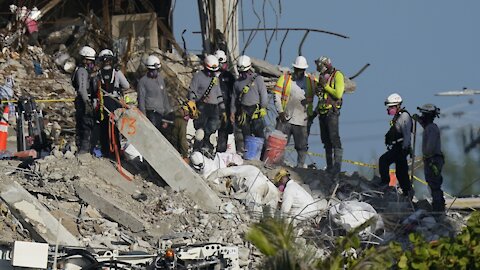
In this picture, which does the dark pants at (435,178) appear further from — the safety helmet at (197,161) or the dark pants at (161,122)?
the dark pants at (161,122)

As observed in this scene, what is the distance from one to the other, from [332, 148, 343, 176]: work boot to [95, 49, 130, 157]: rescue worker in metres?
3.27

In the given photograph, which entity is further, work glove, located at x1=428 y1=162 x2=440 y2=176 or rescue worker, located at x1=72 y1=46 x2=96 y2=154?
rescue worker, located at x1=72 y1=46 x2=96 y2=154

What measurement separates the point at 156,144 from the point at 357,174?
3750 millimetres

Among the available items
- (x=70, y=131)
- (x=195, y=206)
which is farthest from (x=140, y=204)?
(x=70, y=131)

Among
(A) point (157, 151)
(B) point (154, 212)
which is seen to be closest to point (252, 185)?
(A) point (157, 151)

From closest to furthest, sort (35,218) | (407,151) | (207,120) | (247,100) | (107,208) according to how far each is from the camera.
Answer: (35,218), (107,208), (407,151), (247,100), (207,120)

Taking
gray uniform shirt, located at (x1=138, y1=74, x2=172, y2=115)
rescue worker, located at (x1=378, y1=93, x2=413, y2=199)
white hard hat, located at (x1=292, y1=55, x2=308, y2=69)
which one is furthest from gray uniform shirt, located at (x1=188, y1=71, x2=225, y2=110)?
rescue worker, located at (x1=378, y1=93, x2=413, y2=199)

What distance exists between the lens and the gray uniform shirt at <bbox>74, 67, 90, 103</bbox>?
24.8m

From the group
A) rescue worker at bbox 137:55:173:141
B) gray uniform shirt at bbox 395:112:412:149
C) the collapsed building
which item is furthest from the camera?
rescue worker at bbox 137:55:173:141

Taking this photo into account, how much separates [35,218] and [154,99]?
13.0ft

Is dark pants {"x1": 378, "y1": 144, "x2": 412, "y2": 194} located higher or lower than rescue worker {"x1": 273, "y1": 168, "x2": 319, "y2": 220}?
higher

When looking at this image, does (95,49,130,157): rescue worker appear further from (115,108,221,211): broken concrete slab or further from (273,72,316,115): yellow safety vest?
(273,72,316,115): yellow safety vest

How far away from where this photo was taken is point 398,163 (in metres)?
24.9

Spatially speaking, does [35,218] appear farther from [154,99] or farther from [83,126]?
[154,99]
